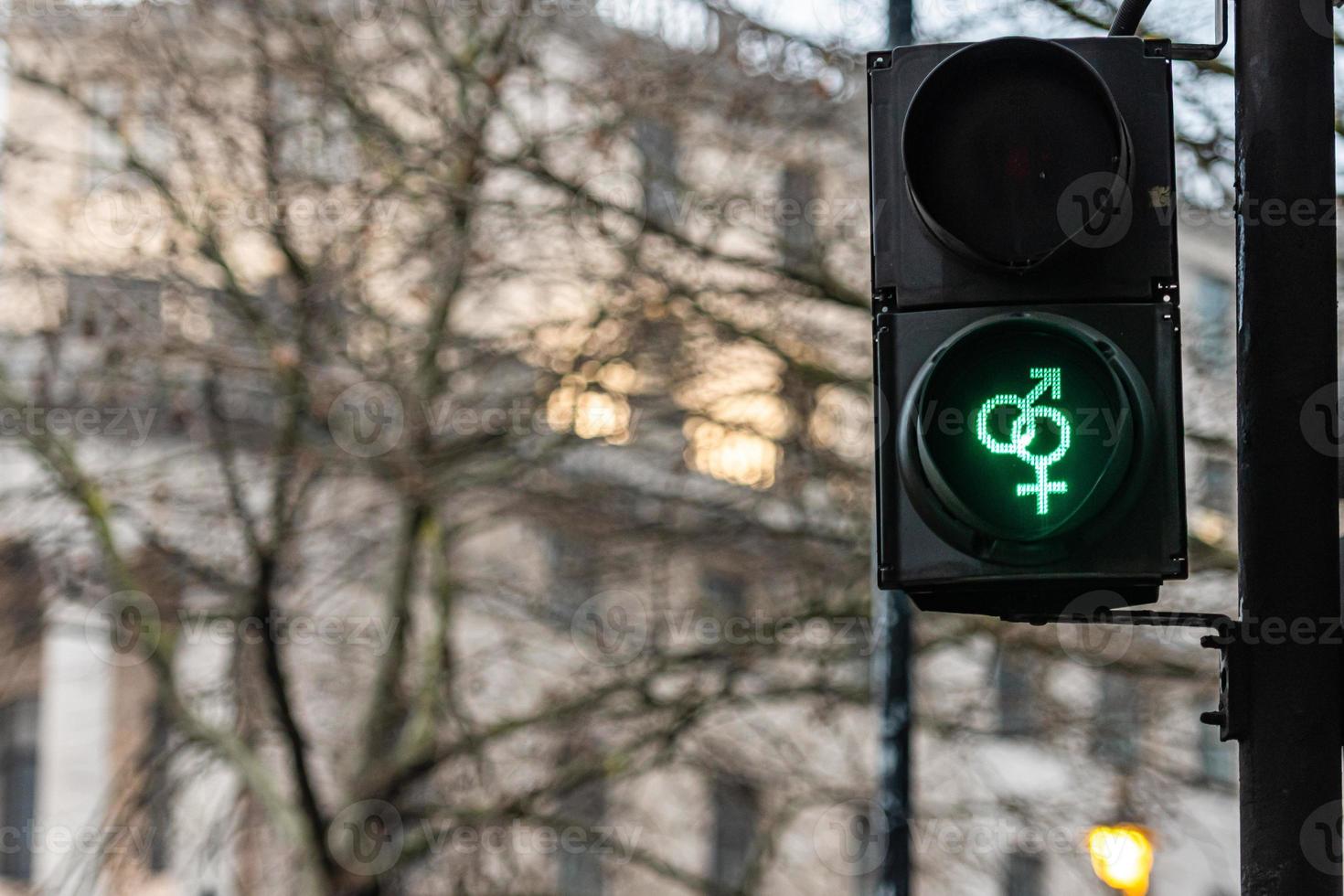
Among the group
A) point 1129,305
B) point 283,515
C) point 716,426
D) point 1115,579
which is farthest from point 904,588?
point 283,515

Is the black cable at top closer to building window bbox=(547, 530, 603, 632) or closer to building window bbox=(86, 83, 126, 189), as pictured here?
building window bbox=(547, 530, 603, 632)

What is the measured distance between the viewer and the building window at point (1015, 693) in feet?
41.8

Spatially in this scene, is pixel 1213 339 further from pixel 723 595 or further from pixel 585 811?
pixel 585 811

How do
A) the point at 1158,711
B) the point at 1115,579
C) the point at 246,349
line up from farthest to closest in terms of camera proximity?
the point at 246,349 < the point at 1158,711 < the point at 1115,579

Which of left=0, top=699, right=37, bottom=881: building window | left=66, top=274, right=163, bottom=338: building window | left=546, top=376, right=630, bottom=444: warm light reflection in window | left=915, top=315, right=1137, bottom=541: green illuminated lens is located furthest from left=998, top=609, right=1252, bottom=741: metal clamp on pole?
left=0, top=699, right=37, bottom=881: building window

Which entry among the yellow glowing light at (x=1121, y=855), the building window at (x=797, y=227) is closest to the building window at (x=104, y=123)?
the building window at (x=797, y=227)

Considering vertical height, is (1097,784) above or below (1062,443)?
below

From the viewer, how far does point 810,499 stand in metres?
13.5

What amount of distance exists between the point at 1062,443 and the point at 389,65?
10705 millimetres

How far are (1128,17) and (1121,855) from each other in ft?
28.7

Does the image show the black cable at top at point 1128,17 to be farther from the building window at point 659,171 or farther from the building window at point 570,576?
the building window at point 570,576

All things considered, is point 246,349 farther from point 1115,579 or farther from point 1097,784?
point 1115,579

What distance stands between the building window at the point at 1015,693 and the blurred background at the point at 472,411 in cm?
5

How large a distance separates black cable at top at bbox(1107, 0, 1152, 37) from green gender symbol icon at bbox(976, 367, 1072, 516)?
0.86m
